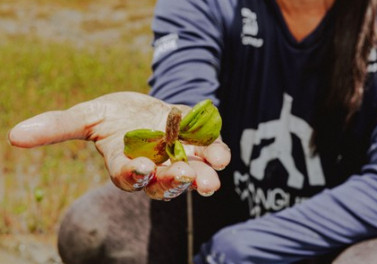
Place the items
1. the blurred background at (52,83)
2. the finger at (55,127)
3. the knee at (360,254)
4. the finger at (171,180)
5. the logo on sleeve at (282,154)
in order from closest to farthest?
the finger at (171,180) < the finger at (55,127) < the knee at (360,254) < the logo on sleeve at (282,154) < the blurred background at (52,83)

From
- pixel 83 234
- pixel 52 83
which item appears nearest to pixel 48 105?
pixel 52 83

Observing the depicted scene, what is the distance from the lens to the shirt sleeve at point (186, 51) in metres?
1.90

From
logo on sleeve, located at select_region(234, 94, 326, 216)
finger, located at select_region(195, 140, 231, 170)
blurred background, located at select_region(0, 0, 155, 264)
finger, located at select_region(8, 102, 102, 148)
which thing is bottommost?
blurred background, located at select_region(0, 0, 155, 264)

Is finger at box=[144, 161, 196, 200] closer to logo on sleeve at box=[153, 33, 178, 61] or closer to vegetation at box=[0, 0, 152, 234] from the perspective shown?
logo on sleeve at box=[153, 33, 178, 61]

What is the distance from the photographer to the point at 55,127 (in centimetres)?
133

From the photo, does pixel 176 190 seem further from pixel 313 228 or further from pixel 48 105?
pixel 48 105

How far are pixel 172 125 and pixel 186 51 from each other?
2.46ft

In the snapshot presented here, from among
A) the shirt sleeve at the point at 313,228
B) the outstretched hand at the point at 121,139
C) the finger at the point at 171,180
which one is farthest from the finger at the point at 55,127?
the shirt sleeve at the point at 313,228

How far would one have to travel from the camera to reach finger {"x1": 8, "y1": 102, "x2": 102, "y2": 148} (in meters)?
1.30

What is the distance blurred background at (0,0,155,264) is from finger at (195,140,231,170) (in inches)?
58.6

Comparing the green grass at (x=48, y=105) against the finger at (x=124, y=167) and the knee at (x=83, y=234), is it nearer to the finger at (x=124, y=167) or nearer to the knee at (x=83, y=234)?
the knee at (x=83, y=234)

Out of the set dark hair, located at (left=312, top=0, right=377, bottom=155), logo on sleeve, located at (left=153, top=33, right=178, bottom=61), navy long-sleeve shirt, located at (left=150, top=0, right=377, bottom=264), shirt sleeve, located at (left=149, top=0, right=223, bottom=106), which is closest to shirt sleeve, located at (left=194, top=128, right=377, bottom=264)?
navy long-sleeve shirt, located at (left=150, top=0, right=377, bottom=264)

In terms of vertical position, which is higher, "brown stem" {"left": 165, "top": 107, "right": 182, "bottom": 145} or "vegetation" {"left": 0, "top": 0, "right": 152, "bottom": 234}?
"brown stem" {"left": 165, "top": 107, "right": 182, "bottom": 145}

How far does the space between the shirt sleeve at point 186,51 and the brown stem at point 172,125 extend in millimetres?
574
